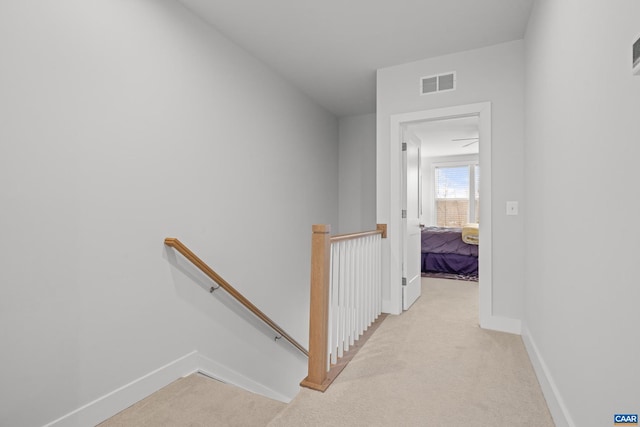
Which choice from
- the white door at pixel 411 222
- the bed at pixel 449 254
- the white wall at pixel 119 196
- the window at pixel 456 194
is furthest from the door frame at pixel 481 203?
the window at pixel 456 194

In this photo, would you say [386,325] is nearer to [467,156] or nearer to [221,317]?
[221,317]

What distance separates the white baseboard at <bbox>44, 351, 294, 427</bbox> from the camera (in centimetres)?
177

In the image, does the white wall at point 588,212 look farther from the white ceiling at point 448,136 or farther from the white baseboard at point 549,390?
the white ceiling at point 448,136

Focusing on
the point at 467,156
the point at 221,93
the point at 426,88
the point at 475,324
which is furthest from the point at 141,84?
the point at 467,156

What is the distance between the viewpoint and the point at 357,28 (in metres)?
2.69

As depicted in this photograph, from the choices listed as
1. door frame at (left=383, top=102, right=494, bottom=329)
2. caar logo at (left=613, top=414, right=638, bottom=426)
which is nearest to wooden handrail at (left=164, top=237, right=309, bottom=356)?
door frame at (left=383, top=102, right=494, bottom=329)

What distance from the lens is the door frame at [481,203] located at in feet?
9.39

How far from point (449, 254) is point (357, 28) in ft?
13.2

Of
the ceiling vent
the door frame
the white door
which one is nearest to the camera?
the door frame

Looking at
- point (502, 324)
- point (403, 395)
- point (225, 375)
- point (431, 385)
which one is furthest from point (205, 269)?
point (502, 324)

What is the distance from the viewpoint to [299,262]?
4.07 meters

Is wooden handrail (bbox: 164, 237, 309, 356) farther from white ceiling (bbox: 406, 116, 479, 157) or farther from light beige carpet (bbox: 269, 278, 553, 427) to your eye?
white ceiling (bbox: 406, 116, 479, 157)

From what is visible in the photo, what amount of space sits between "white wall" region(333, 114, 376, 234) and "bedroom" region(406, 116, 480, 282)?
772 millimetres

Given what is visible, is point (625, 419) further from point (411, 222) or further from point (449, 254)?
point (449, 254)
